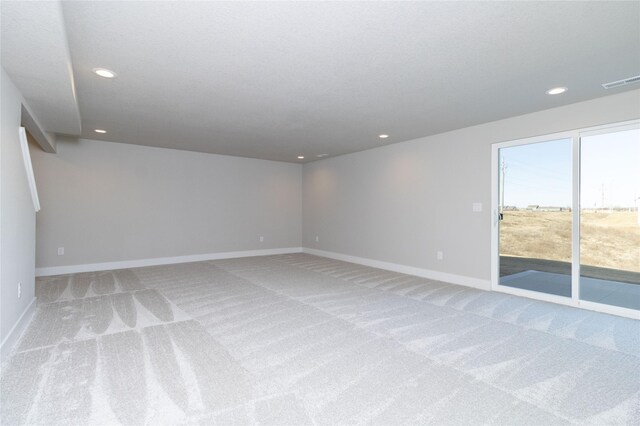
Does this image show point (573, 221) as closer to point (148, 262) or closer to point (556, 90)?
point (556, 90)

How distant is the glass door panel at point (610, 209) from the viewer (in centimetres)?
345

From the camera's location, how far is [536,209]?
13.7 feet

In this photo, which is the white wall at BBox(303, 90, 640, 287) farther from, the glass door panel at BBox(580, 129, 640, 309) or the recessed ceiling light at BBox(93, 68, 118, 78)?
the recessed ceiling light at BBox(93, 68, 118, 78)

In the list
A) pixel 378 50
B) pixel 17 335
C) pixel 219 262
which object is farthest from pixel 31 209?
pixel 378 50

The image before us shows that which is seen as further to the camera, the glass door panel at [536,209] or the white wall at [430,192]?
the white wall at [430,192]

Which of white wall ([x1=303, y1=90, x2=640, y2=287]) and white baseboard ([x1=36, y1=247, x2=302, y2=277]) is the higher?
white wall ([x1=303, y1=90, x2=640, y2=287])

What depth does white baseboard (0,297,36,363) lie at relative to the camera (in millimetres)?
2404

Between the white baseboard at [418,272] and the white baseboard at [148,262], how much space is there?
5.22ft

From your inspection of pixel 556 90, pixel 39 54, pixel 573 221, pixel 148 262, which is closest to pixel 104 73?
pixel 39 54

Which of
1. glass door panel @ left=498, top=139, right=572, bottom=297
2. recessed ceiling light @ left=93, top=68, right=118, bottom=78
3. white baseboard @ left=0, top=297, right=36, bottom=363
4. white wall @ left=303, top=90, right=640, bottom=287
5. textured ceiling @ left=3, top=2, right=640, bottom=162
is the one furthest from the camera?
white wall @ left=303, top=90, right=640, bottom=287

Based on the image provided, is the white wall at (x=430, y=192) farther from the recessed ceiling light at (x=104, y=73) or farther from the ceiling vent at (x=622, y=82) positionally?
the recessed ceiling light at (x=104, y=73)

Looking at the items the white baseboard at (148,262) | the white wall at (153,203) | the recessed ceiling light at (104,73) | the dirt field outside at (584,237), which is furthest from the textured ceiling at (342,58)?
the white baseboard at (148,262)

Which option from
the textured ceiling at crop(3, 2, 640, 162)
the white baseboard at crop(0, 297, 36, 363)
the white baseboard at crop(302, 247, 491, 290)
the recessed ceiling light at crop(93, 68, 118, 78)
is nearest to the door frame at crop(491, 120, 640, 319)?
the white baseboard at crop(302, 247, 491, 290)

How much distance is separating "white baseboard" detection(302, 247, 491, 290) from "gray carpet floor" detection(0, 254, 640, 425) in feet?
1.40
